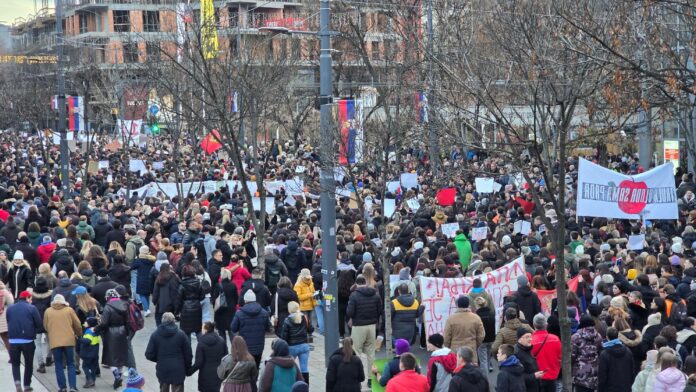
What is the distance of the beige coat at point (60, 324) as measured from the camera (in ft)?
48.8

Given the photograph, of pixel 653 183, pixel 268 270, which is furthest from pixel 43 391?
pixel 653 183

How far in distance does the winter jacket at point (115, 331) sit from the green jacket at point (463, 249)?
7751 millimetres

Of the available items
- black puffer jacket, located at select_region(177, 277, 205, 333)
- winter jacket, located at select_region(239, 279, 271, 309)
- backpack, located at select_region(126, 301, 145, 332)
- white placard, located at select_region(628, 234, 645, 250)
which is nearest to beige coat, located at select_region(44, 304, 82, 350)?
backpack, located at select_region(126, 301, 145, 332)

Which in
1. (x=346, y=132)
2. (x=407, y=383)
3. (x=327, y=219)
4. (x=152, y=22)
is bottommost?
(x=407, y=383)

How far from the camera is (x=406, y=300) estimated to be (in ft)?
51.4

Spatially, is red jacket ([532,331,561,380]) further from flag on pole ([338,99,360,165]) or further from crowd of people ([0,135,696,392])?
flag on pole ([338,99,360,165])

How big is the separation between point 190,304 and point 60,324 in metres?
2.08

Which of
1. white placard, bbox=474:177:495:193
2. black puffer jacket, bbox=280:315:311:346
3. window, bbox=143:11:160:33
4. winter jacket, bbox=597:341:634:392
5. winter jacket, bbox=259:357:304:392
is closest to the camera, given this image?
winter jacket, bbox=259:357:304:392

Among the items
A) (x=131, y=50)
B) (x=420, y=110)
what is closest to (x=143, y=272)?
(x=420, y=110)

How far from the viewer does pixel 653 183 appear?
1842 centimetres

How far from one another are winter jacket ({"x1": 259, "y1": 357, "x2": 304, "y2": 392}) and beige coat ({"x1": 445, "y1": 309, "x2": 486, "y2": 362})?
2598mm

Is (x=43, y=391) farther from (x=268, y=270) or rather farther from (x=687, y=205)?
(x=687, y=205)

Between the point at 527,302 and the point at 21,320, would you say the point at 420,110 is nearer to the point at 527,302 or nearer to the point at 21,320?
the point at 527,302

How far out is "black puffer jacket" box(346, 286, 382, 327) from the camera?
15445 millimetres
